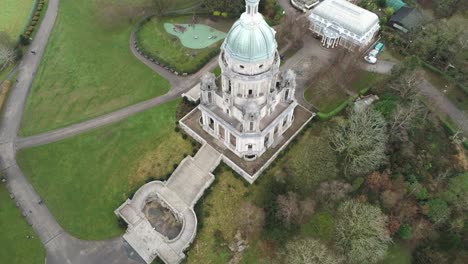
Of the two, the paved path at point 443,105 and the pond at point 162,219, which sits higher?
the paved path at point 443,105

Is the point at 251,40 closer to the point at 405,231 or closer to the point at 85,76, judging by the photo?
the point at 405,231

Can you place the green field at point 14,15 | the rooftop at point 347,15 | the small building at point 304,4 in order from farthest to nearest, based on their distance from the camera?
the small building at point 304,4 → the green field at point 14,15 → the rooftop at point 347,15

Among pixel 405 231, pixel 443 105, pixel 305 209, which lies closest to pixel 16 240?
pixel 305 209

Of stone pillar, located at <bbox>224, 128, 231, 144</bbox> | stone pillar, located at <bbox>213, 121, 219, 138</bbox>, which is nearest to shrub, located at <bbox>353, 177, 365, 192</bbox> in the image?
stone pillar, located at <bbox>224, 128, 231, 144</bbox>

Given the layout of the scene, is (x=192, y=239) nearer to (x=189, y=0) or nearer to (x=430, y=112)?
(x=430, y=112)

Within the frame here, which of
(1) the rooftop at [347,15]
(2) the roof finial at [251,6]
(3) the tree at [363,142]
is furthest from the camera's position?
(1) the rooftop at [347,15]

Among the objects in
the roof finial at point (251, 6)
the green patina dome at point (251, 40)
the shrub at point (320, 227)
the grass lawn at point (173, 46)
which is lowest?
the shrub at point (320, 227)

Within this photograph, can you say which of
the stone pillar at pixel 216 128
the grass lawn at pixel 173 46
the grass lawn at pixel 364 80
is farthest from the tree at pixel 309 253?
the grass lawn at pixel 173 46

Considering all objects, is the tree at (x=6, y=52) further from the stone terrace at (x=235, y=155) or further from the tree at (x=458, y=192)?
the tree at (x=458, y=192)
